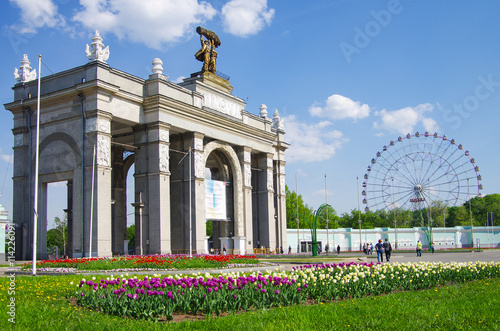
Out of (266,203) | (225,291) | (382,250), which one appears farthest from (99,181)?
(225,291)

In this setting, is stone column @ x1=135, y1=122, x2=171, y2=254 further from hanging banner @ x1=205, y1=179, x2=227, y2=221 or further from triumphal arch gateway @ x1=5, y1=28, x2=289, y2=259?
hanging banner @ x1=205, y1=179, x2=227, y2=221

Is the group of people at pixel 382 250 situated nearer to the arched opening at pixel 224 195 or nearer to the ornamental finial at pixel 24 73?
the arched opening at pixel 224 195

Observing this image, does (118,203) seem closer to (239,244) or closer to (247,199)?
(239,244)

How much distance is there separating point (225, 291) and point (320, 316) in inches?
94.4

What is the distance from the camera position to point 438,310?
1000 centimetres

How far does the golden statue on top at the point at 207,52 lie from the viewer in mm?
47781

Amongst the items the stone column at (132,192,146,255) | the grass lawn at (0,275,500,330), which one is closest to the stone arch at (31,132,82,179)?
the stone column at (132,192,146,255)

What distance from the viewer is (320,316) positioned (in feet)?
30.5

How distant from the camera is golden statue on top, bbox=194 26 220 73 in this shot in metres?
47.8

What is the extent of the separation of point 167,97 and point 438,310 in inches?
1272

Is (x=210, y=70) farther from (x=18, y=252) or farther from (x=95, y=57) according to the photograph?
(x=18, y=252)

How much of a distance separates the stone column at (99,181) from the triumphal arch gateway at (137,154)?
0.07 m

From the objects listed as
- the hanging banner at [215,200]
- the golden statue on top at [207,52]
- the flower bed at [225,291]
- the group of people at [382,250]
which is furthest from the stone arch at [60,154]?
the flower bed at [225,291]

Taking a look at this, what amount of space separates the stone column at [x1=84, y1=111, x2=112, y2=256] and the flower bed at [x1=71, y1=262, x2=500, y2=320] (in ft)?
74.7
